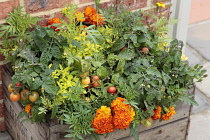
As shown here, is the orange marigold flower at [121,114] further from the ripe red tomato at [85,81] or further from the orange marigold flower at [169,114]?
the orange marigold flower at [169,114]

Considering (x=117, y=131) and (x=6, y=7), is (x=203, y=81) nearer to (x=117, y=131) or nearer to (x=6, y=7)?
(x=117, y=131)

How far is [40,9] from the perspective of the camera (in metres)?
2.14

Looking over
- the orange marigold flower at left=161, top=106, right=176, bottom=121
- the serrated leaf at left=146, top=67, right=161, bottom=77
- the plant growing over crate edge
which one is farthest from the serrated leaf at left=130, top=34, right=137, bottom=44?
the orange marigold flower at left=161, top=106, right=176, bottom=121

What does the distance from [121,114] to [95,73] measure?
27 cm

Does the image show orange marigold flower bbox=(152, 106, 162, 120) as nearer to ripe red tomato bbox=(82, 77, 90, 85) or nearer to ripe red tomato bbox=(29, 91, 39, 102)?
ripe red tomato bbox=(82, 77, 90, 85)

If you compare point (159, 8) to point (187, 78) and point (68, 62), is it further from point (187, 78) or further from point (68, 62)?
point (68, 62)

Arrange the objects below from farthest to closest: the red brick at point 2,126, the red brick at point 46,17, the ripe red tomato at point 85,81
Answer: the red brick at point 2,126
the red brick at point 46,17
the ripe red tomato at point 85,81

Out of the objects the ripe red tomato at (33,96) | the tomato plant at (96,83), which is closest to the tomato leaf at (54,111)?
the ripe red tomato at (33,96)

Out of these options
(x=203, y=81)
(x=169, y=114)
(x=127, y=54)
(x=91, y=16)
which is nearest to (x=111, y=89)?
(x=127, y=54)

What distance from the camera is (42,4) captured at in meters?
2.13

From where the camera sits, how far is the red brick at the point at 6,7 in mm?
2039

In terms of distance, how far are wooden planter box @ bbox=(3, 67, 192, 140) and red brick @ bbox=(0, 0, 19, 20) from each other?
0.93ft

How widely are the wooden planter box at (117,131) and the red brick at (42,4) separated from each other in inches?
13.0

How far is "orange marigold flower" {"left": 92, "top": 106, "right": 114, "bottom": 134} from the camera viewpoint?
71.6 inches
